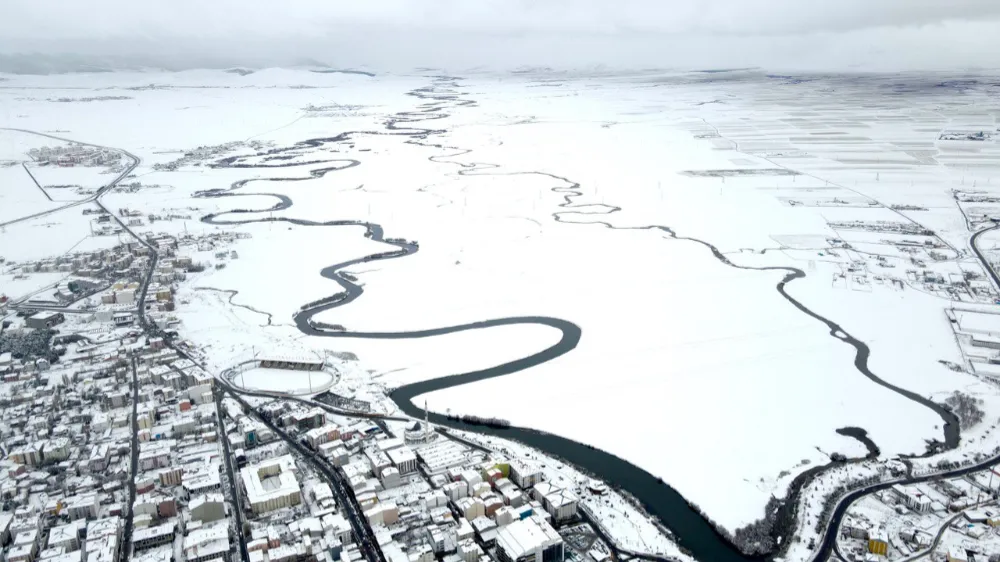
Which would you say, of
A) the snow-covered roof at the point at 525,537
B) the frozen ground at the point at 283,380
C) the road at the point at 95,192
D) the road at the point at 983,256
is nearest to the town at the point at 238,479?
the snow-covered roof at the point at 525,537

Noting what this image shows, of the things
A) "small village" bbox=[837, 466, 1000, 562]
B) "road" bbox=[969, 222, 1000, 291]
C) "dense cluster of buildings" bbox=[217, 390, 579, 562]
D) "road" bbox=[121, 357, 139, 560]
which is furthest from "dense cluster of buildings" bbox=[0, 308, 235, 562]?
"road" bbox=[969, 222, 1000, 291]

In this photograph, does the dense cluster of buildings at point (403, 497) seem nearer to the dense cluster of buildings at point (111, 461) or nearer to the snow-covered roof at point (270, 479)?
the snow-covered roof at point (270, 479)

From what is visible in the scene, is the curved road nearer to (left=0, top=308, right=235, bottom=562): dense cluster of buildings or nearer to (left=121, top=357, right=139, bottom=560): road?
(left=0, top=308, right=235, bottom=562): dense cluster of buildings

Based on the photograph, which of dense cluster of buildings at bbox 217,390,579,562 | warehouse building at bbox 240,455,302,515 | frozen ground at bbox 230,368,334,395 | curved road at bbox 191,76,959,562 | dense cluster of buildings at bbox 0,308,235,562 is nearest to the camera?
dense cluster of buildings at bbox 217,390,579,562

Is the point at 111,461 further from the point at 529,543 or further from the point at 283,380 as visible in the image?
the point at 529,543

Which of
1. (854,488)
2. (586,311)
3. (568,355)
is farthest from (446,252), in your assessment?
(854,488)

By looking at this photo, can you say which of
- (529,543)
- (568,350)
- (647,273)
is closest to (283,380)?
(568,350)
